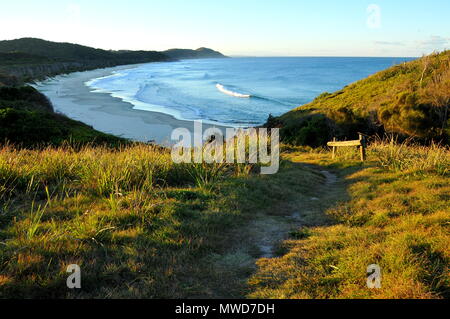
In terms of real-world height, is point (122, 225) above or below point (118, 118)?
below

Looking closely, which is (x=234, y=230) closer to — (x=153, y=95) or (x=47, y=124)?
(x=47, y=124)

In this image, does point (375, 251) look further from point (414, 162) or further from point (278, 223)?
point (414, 162)

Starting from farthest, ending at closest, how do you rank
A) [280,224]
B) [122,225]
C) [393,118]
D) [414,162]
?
[393,118]
[414,162]
[280,224]
[122,225]

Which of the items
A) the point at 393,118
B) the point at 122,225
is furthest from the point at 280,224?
the point at 393,118

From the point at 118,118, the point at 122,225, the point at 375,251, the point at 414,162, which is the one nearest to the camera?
the point at 375,251

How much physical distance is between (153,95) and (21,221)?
5340 centimetres

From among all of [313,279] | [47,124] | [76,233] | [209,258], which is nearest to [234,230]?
[209,258]

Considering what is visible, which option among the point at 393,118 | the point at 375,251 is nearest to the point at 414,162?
the point at 375,251

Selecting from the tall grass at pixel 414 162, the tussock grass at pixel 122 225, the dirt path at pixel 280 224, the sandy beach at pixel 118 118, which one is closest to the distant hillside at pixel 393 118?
the sandy beach at pixel 118 118

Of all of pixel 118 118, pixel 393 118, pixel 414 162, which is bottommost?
pixel 414 162

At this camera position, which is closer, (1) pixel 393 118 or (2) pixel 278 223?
(2) pixel 278 223

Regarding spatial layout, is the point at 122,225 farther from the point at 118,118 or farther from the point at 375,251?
the point at 118,118

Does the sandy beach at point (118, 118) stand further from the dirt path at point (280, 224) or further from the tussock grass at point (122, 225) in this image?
the dirt path at point (280, 224)

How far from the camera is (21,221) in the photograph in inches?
215
